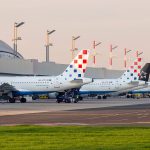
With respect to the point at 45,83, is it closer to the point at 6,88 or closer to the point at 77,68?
the point at 77,68

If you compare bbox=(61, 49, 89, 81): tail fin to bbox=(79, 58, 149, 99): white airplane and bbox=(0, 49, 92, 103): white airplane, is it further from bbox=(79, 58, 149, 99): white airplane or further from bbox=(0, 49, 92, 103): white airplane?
bbox=(79, 58, 149, 99): white airplane

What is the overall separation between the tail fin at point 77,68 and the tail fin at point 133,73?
2790 centimetres

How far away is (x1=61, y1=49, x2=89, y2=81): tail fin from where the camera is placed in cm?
9131

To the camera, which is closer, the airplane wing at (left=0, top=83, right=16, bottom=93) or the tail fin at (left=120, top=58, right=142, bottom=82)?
the airplane wing at (left=0, top=83, right=16, bottom=93)

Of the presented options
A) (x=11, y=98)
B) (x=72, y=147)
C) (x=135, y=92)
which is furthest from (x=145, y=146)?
(x=135, y=92)

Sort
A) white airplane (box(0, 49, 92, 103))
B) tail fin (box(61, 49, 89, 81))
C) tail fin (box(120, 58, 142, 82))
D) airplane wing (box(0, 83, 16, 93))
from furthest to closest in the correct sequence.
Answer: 1. tail fin (box(120, 58, 142, 82))
2. tail fin (box(61, 49, 89, 81))
3. white airplane (box(0, 49, 92, 103))
4. airplane wing (box(0, 83, 16, 93))

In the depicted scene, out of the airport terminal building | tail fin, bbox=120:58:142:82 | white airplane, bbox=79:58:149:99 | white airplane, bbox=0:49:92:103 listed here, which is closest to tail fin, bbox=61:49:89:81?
white airplane, bbox=0:49:92:103

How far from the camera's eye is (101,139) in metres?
23.2

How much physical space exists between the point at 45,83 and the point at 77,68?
5.16 meters

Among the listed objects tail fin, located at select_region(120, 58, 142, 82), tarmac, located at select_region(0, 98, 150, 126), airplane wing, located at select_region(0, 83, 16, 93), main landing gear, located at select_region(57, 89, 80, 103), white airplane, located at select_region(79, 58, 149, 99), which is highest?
tail fin, located at select_region(120, 58, 142, 82)

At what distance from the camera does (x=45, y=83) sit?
90.8 meters

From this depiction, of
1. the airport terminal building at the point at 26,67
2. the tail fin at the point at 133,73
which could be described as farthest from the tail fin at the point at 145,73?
the airport terminal building at the point at 26,67

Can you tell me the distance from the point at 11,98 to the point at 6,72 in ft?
107

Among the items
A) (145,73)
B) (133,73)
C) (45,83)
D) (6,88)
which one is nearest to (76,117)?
(45,83)
